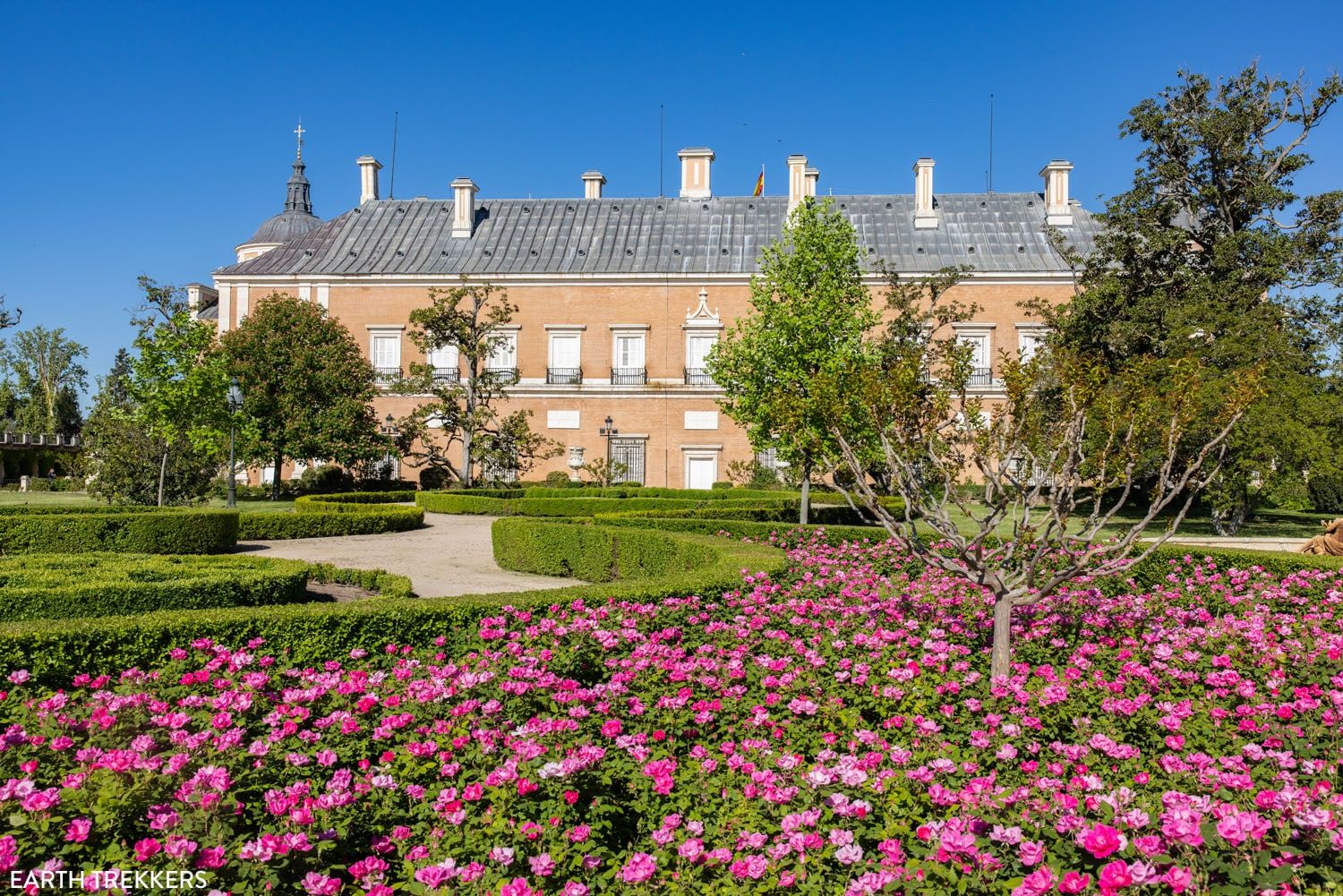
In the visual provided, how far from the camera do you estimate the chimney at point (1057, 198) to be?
3684cm

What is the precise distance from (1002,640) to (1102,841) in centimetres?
316

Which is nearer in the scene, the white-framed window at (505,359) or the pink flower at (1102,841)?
the pink flower at (1102,841)

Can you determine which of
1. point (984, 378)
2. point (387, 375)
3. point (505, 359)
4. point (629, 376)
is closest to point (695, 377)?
point (629, 376)

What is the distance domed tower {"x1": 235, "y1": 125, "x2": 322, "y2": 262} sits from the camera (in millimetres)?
49531

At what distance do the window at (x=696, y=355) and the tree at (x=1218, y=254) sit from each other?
43.5ft

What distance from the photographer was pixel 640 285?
122 ft

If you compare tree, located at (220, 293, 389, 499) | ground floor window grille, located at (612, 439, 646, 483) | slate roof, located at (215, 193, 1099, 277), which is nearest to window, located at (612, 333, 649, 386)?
ground floor window grille, located at (612, 439, 646, 483)

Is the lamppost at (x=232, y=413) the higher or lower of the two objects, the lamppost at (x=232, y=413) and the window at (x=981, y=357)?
the lower

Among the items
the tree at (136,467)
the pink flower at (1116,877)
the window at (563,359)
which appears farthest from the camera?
the window at (563,359)

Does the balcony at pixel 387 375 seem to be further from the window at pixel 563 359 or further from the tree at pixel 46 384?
the tree at pixel 46 384

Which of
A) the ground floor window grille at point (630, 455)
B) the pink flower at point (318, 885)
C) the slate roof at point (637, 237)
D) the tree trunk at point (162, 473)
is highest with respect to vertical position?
the slate roof at point (637, 237)

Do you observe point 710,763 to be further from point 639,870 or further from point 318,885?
point 318,885

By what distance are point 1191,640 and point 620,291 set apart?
32.5m

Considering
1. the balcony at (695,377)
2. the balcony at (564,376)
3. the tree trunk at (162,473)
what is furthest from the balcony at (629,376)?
the tree trunk at (162,473)
